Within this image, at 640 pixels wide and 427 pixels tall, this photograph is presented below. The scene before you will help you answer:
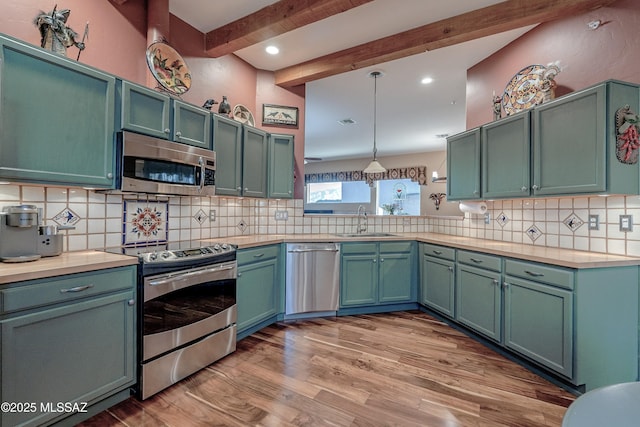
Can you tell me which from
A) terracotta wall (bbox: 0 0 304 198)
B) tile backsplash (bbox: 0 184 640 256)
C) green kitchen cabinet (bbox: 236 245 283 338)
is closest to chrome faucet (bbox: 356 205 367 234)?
tile backsplash (bbox: 0 184 640 256)

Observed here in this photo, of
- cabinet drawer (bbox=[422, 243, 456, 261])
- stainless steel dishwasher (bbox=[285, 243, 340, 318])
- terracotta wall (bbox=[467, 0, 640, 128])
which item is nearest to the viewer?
terracotta wall (bbox=[467, 0, 640, 128])

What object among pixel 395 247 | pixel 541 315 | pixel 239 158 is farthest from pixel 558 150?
pixel 239 158

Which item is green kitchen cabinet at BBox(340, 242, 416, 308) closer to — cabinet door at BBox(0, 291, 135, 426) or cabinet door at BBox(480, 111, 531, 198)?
cabinet door at BBox(480, 111, 531, 198)

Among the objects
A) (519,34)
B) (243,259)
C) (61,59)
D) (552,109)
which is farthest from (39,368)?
(519,34)

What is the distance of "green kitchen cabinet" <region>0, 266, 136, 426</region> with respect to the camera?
4.33ft

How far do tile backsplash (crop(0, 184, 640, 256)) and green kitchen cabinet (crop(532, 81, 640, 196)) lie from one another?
1.02 feet

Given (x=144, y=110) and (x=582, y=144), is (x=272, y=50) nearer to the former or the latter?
(x=144, y=110)

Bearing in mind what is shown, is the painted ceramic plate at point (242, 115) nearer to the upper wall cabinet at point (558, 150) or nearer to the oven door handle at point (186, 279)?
the oven door handle at point (186, 279)

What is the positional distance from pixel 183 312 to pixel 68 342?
628mm

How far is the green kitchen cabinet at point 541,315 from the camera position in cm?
189

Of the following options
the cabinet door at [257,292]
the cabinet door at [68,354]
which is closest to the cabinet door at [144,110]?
the cabinet door at [68,354]

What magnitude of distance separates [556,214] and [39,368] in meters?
3.59

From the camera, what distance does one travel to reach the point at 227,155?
2.74m

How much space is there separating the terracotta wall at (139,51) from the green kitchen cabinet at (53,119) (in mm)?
398
